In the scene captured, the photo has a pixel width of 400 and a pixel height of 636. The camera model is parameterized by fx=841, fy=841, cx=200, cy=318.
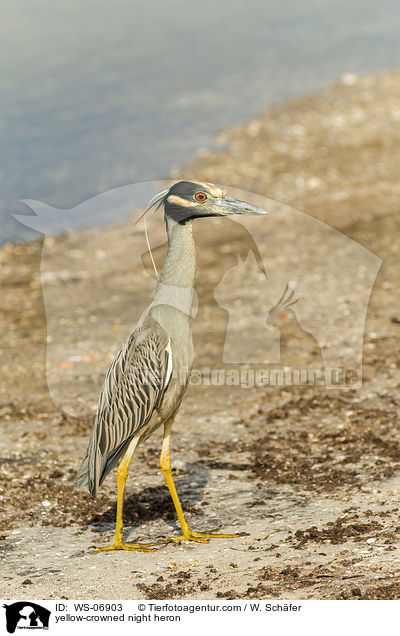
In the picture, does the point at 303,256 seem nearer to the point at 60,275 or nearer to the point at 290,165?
the point at 60,275

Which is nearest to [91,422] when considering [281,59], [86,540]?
[86,540]

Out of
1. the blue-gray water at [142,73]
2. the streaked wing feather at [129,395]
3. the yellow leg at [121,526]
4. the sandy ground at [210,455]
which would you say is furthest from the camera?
the blue-gray water at [142,73]

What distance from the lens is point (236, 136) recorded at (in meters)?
22.0

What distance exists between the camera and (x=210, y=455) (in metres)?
8.70

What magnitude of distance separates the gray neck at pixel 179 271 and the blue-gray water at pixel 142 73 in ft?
33.0

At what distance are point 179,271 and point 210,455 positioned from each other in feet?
9.67

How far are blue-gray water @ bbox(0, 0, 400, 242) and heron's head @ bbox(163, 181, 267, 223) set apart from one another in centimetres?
1005

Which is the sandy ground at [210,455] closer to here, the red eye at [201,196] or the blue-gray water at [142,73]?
the red eye at [201,196]

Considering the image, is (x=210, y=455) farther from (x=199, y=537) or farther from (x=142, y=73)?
(x=142, y=73)

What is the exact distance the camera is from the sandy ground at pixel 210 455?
19.9 feet
